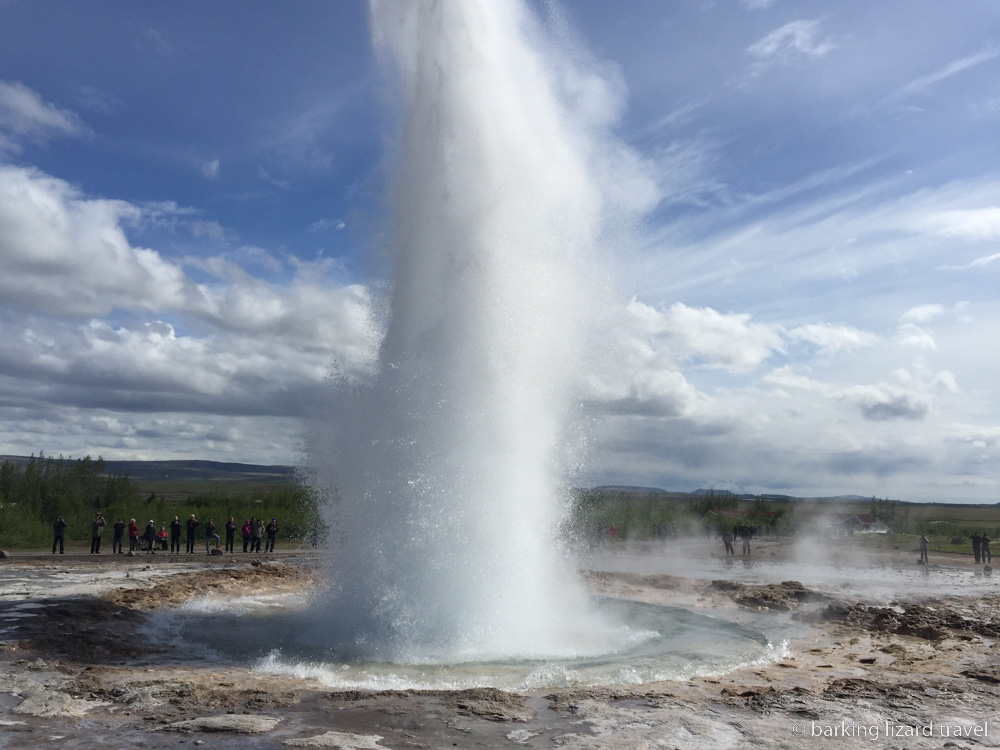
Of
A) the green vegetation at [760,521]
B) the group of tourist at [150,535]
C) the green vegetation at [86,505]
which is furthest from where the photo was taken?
the green vegetation at [760,521]

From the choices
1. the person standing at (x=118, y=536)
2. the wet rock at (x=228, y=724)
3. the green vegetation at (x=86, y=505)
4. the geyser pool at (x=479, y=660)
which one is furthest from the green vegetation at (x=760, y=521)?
the wet rock at (x=228, y=724)

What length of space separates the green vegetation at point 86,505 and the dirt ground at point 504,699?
677 inches

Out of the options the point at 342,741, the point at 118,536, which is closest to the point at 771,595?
the point at 342,741

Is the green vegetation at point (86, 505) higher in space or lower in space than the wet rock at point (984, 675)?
higher

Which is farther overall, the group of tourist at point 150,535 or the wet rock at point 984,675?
the group of tourist at point 150,535

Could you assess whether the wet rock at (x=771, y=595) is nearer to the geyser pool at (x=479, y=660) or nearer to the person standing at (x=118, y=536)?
the geyser pool at (x=479, y=660)

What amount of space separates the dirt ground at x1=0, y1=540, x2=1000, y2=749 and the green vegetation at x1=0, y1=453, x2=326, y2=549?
17.2 metres

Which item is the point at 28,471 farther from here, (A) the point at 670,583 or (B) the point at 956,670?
(B) the point at 956,670

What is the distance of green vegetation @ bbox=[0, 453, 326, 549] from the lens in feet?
98.1

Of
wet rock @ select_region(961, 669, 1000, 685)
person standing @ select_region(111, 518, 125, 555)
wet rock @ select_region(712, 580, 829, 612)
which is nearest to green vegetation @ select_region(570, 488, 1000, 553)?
wet rock @ select_region(712, 580, 829, 612)

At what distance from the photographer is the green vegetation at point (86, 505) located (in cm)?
2989

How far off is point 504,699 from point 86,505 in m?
37.8

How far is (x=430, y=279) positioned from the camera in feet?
42.1

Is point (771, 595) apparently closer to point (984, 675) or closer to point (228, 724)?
point (984, 675)
